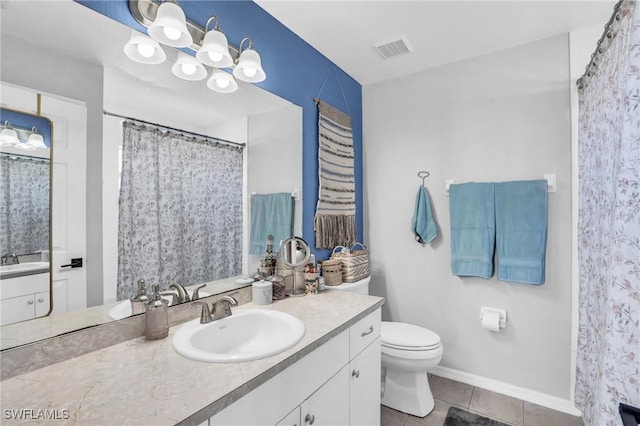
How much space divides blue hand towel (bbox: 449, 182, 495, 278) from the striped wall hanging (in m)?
0.77

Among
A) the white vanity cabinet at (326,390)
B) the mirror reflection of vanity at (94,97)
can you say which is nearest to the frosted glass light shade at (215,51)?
the mirror reflection of vanity at (94,97)

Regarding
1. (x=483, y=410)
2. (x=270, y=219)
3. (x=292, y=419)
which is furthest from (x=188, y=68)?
(x=483, y=410)

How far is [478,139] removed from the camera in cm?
232

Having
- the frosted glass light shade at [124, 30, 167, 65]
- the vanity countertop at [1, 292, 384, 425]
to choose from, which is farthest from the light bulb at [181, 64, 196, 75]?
the vanity countertop at [1, 292, 384, 425]

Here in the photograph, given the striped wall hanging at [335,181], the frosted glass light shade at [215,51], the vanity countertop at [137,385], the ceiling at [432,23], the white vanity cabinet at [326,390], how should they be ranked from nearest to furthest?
the vanity countertop at [137,385] → the white vanity cabinet at [326,390] → the frosted glass light shade at [215,51] → the ceiling at [432,23] → the striped wall hanging at [335,181]

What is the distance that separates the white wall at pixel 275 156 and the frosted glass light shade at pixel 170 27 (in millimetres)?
541

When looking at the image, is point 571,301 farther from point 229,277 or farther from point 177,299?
point 177,299

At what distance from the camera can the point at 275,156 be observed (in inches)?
76.8

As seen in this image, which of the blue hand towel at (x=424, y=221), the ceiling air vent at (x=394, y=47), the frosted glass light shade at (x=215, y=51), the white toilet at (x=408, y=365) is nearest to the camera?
the frosted glass light shade at (x=215, y=51)

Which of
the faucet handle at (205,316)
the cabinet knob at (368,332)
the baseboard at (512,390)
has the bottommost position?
the baseboard at (512,390)

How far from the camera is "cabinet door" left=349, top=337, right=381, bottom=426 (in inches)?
56.3

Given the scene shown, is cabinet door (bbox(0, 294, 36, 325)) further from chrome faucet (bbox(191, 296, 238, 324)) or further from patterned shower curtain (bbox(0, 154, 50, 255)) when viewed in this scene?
chrome faucet (bbox(191, 296, 238, 324))

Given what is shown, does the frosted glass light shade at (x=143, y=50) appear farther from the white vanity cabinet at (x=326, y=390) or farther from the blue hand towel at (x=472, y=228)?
the blue hand towel at (x=472, y=228)

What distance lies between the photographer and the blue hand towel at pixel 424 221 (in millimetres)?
2432
